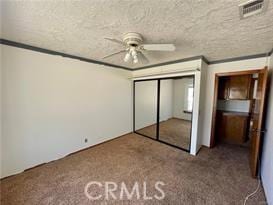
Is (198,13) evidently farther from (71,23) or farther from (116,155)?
(116,155)

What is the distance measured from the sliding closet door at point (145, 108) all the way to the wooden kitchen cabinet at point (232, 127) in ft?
6.27

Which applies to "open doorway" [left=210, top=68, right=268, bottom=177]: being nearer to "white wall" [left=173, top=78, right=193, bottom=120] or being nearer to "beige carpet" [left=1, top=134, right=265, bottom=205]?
"beige carpet" [left=1, top=134, right=265, bottom=205]

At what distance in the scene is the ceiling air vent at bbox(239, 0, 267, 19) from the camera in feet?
3.86

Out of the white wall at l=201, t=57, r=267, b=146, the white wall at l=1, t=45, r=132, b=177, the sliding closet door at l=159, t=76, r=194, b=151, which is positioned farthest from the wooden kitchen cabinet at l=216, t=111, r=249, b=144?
the white wall at l=1, t=45, r=132, b=177

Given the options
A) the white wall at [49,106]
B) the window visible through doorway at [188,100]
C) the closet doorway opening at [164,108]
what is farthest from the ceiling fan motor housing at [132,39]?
the window visible through doorway at [188,100]

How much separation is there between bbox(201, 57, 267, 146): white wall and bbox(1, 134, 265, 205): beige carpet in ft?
1.61

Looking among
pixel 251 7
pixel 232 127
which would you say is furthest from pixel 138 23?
pixel 232 127

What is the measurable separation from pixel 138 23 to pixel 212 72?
254cm

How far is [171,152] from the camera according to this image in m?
3.15

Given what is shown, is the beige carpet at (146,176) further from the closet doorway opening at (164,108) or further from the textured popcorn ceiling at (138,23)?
the textured popcorn ceiling at (138,23)

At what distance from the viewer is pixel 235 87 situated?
11.8ft

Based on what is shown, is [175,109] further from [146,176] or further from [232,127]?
[146,176]

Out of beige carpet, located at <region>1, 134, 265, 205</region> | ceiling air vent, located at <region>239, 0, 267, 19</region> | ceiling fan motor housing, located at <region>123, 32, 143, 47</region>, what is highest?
ceiling air vent, located at <region>239, 0, 267, 19</region>

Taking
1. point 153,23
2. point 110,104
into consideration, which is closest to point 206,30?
point 153,23
